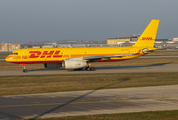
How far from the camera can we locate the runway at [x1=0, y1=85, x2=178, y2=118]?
38.7ft

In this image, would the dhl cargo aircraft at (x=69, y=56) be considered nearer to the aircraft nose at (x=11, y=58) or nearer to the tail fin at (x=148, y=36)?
the aircraft nose at (x=11, y=58)

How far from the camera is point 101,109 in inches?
487

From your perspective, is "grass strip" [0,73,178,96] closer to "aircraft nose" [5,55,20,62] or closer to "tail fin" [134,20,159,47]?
"aircraft nose" [5,55,20,62]

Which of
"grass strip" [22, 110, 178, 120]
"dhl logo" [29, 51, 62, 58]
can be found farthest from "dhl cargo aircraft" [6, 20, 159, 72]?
"grass strip" [22, 110, 178, 120]

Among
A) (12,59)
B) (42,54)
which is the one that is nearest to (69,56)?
(42,54)

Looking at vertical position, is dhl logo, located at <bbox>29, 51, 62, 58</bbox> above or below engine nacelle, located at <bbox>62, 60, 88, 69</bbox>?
above

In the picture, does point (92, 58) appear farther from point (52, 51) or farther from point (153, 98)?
point (153, 98)

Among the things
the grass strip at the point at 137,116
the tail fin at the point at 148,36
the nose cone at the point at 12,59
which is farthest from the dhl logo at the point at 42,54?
the grass strip at the point at 137,116

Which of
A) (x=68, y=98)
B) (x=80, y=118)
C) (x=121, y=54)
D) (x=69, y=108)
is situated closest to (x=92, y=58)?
(x=121, y=54)

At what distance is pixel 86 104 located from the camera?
1366cm

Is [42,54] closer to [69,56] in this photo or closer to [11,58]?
[69,56]

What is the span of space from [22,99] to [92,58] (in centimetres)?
2038

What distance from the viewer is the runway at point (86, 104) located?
38.7 ft

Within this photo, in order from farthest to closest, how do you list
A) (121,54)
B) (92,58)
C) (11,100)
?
(121,54) < (92,58) < (11,100)
